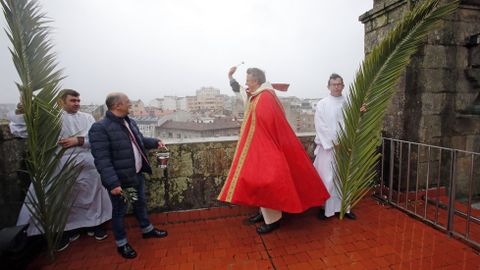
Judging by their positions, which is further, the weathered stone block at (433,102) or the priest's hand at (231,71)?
the weathered stone block at (433,102)

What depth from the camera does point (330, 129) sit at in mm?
3631

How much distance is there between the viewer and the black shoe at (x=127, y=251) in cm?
293

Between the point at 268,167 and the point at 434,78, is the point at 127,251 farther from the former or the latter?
the point at 434,78

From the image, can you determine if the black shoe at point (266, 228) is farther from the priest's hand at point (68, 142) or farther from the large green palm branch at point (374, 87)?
the priest's hand at point (68, 142)

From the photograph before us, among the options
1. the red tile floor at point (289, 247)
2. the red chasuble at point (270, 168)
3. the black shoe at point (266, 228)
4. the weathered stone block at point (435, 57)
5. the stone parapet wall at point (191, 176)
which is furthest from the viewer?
the weathered stone block at point (435, 57)

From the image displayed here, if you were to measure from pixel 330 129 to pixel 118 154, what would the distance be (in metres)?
2.59

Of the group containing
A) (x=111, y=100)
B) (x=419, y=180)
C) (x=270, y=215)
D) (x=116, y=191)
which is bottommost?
(x=270, y=215)

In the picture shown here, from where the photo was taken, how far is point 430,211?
3.79 metres

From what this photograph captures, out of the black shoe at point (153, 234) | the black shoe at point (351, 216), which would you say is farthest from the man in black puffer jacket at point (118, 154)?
the black shoe at point (351, 216)

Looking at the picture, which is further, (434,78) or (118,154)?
(434,78)

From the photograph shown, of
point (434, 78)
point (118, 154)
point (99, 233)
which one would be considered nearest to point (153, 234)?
point (99, 233)

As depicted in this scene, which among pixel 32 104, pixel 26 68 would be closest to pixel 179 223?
pixel 32 104

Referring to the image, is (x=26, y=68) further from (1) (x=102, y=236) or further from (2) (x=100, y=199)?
(1) (x=102, y=236)

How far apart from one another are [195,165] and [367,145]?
2244 mm
